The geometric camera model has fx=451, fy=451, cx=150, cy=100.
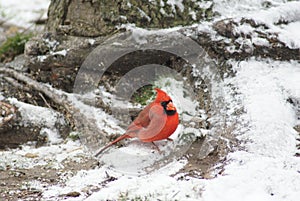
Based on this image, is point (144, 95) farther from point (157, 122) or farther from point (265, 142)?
point (265, 142)

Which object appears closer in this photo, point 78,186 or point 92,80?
point 78,186

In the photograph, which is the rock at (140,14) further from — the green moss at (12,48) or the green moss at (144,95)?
the green moss at (12,48)

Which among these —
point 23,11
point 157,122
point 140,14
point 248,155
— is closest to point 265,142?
point 248,155

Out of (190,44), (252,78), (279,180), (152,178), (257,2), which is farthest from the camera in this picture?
(257,2)

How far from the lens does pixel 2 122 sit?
3.80 m

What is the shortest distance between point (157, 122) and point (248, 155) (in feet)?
2.22

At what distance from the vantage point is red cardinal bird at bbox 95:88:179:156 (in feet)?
10.0

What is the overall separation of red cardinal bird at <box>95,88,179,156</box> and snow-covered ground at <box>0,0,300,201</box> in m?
0.24

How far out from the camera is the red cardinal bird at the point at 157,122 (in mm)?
3062

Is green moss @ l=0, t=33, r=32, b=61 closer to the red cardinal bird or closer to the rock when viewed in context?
the rock

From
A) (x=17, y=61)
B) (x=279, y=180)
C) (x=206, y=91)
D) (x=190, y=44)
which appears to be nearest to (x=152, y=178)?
(x=279, y=180)

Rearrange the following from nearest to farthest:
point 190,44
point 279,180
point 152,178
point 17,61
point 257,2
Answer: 1. point 279,180
2. point 152,178
3. point 190,44
4. point 257,2
5. point 17,61

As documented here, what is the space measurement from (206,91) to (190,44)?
1.40 ft

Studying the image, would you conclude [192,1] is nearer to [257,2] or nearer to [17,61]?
[257,2]
